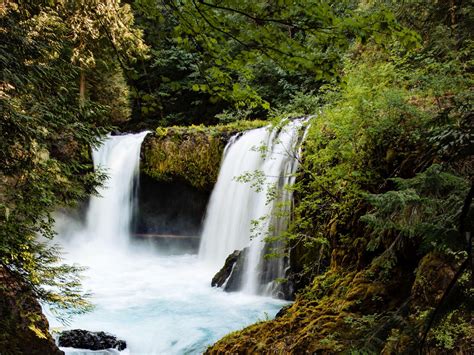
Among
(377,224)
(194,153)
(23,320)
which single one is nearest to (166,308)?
(23,320)

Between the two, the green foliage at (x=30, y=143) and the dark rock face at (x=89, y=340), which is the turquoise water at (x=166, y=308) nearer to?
the dark rock face at (x=89, y=340)

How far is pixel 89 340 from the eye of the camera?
623 cm

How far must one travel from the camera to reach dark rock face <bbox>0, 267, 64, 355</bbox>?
15.7ft

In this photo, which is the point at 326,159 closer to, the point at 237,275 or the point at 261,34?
the point at 261,34

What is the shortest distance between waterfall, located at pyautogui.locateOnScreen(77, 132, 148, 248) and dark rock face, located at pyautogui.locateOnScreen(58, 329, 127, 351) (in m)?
8.91

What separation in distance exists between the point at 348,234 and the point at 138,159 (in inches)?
433

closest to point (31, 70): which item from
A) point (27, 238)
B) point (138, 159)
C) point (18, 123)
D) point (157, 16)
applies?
point (18, 123)

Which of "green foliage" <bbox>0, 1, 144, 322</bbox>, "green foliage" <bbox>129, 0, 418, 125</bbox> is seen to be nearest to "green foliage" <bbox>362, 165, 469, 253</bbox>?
"green foliage" <bbox>129, 0, 418, 125</bbox>

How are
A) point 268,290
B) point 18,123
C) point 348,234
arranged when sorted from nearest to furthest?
1. point 18,123
2. point 348,234
3. point 268,290

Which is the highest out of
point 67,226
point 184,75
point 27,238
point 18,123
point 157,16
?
point 184,75

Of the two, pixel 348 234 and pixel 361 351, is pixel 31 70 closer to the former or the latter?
pixel 348 234

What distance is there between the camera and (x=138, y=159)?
580 inches

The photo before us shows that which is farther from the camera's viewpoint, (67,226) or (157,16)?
(67,226)

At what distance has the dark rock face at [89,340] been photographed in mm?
A: 6176
